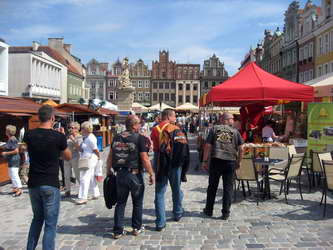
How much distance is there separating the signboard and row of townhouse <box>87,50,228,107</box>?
6948cm

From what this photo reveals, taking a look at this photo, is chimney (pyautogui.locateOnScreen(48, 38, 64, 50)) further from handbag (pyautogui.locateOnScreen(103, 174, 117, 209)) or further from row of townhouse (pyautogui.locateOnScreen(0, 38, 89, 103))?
handbag (pyautogui.locateOnScreen(103, 174, 117, 209))

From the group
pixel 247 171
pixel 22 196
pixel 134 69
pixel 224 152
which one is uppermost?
pixel 134 69

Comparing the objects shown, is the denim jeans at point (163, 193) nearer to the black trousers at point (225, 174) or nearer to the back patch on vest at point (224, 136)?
the black trousers at point (225, 174)

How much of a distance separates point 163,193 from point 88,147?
2.30 m

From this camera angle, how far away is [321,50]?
31594 mm

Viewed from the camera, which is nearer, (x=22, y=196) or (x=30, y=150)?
(x=30, y=150)

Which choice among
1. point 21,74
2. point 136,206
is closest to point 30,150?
point 136,206

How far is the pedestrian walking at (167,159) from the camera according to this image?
5.14m

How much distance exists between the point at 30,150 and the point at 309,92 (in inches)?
323

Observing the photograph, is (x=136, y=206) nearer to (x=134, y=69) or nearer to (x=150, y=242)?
(x=150, y=242)

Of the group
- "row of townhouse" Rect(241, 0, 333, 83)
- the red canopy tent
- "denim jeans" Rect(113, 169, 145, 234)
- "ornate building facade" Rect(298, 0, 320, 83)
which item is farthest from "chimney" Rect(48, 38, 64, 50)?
"denim jeans" Rect(113, 169, 145, 234)

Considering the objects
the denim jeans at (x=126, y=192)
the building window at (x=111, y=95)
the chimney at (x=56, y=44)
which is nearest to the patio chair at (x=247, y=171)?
the denim jeans at (x=126, y=192)

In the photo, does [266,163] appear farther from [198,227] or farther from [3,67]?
[3,67]

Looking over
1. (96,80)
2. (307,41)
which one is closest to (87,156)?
(307,41)
